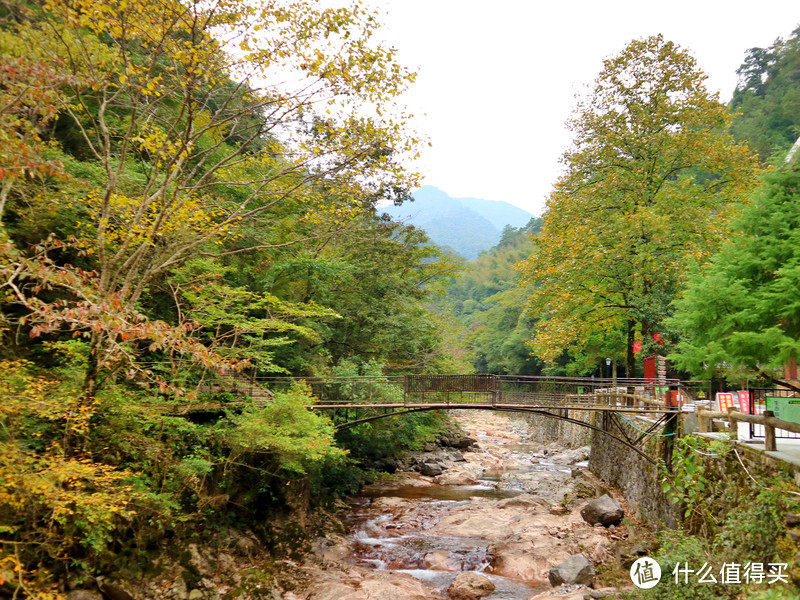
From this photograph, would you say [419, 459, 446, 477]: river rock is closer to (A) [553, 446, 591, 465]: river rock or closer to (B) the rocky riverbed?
(B) the rocky riverbed

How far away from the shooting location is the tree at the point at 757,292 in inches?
264

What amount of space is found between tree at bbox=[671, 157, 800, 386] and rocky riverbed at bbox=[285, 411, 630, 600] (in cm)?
516

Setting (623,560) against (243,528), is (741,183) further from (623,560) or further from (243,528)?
(243,528)

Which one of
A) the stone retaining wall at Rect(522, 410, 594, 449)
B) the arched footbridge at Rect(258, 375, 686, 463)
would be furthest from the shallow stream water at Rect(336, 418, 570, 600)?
the stone retaining wall at Rect(522, 410, 594, 449)

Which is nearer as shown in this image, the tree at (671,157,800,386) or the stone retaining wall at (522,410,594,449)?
the tree at (671,157,800,386)

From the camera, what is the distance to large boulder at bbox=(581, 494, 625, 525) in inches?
545

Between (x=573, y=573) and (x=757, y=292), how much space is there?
7.07m

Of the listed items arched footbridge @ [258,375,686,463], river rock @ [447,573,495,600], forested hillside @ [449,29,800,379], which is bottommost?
river rock @ [447,573,495,600]

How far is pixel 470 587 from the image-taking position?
1060cm

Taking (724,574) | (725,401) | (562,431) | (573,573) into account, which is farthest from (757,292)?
(562,431)

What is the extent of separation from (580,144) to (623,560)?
14388mm

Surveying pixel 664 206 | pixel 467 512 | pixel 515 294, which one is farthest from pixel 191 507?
pixel 515 294

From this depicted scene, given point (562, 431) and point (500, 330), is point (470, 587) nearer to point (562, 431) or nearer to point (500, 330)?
point (562, 431)

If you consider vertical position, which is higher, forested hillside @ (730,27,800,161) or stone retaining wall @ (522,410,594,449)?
forested hillside @ (730,27,800,161)
